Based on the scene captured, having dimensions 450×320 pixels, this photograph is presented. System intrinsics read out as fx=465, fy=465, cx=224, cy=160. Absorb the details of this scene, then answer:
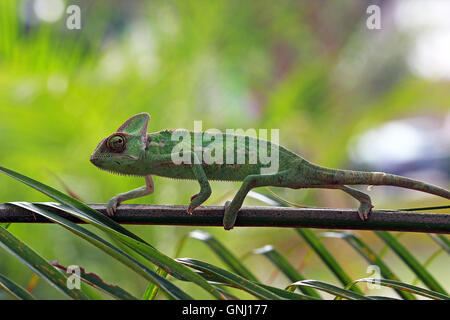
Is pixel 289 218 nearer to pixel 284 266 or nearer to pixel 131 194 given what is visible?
pixel 284 266

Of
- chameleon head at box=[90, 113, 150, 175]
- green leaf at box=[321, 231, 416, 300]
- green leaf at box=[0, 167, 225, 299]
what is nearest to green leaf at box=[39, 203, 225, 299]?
green leaf at box=[0, 167, 225, 299]

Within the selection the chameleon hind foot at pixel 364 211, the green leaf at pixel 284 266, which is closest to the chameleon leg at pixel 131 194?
the green leaf at pixel 284 266

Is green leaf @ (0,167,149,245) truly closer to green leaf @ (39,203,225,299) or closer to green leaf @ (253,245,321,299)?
green leaf @ (39,203,225,299)

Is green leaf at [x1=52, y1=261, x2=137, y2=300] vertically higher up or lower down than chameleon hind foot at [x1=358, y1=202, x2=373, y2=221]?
lower down

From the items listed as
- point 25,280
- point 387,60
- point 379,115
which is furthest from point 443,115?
point 25,280

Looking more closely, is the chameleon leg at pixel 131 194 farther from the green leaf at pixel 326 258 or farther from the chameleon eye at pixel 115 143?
the green leaf at pixel 326 258

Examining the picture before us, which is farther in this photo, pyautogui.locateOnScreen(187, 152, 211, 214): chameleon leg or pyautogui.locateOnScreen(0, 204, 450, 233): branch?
pyautogui.locateOnScreen(187, 152, 211, 214): chameleon leg
